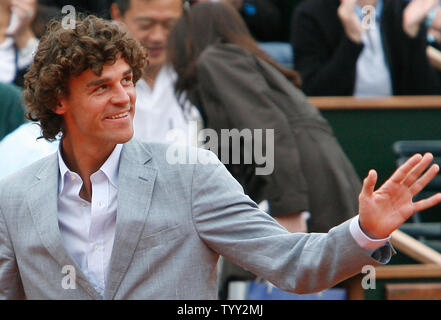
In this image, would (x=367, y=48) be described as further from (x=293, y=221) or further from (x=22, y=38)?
(x=22, y=38)

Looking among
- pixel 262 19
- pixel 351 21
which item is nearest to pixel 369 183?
pixel 351 21

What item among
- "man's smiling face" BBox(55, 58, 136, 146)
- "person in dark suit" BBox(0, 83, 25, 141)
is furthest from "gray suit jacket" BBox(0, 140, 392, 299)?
"person in dark suit" BBox(0, 83, 25, 141)

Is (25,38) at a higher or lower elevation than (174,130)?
higher

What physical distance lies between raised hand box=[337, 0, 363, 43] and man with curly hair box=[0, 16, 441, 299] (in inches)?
111

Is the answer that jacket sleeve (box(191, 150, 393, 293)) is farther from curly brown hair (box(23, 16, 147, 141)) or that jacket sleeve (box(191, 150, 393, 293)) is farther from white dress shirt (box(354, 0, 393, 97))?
white dress shirt (box(354, 0, 393, 97))

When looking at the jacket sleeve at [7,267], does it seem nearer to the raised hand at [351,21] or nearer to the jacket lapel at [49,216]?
the jacket lapel at [49,216]

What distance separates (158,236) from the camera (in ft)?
9.32

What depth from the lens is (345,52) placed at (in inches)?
221

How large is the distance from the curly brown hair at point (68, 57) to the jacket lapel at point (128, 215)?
1.17 ft

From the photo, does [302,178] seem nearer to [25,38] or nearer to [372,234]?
[372,234]

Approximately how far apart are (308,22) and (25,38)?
1.86m
